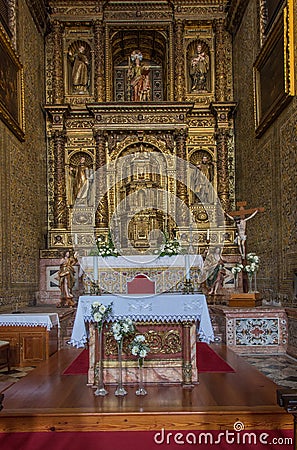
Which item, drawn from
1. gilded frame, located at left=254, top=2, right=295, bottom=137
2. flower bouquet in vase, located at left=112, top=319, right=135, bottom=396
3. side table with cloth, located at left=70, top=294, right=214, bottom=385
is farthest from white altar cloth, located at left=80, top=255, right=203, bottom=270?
flower bouquet in vase, located at left=112, top=319, right=135, bottom=396

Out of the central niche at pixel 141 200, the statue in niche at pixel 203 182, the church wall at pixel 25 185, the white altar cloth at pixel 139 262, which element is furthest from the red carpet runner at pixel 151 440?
the statue in niche at pixel 203 182

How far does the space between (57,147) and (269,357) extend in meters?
8.52

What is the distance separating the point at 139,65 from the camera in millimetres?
15648

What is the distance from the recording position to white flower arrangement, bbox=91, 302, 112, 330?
20.2ft

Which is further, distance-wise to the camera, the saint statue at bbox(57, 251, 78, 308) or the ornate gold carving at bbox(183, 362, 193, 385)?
the saint statue at bbox(57, 251, 78, 308)

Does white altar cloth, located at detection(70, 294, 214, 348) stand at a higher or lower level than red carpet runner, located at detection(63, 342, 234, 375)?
higher

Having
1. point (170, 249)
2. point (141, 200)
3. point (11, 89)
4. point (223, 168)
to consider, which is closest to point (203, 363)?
point (170, 249)

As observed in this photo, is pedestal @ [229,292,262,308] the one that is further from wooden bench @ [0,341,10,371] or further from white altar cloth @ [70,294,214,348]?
wooden bench @ [0,341,10,371]

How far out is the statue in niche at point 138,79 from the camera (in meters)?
15.4

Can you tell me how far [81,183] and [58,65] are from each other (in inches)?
132

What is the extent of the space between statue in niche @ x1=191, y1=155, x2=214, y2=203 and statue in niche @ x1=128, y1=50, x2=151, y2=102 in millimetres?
2431

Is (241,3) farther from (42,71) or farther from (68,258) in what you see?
(68,258)

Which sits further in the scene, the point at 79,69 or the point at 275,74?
the point at 79,69

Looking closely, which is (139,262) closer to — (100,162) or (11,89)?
(100,162)
